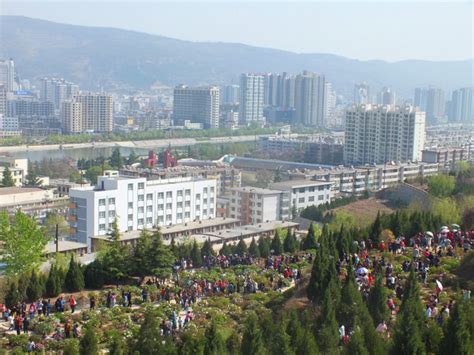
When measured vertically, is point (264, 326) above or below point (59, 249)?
above

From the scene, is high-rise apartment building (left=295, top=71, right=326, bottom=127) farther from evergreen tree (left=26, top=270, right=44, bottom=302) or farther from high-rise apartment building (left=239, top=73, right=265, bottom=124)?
evergreen tree (left=26, top=270, right=44, bottom=302)

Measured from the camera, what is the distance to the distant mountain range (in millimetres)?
128250

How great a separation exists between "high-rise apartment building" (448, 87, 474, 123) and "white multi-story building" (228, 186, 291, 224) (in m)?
50.1

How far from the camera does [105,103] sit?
48781mm

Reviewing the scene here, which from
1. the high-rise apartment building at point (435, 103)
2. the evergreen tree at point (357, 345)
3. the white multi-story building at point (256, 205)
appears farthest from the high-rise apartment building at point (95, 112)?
the evergreen tree at point (357, 345)

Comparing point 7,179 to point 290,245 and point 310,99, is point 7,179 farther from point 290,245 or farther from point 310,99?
point 310,99

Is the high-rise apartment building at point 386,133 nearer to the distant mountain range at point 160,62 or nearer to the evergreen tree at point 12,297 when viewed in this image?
the evergreen tree at point 12,297

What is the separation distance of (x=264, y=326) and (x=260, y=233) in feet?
30.6

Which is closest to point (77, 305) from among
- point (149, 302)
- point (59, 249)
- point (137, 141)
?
point (149, 302)

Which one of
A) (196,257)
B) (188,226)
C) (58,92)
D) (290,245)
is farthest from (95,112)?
(196,257)

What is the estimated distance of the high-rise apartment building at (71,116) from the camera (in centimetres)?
4709

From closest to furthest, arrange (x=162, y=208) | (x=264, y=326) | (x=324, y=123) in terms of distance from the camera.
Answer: (x=264, y=326)
(x=162, y=208)
(x=324, y=123)

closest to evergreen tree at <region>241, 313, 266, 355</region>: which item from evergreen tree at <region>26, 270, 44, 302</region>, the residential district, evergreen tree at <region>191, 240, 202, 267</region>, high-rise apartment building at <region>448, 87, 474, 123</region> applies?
the residential district

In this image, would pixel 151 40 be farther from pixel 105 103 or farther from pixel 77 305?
pixel 77 305
